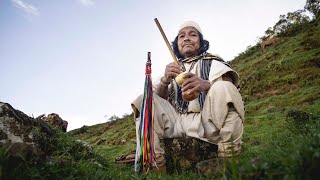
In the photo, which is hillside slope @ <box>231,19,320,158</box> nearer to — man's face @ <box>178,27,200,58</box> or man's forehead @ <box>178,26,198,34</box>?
man's face @ <box>178,27,200,58</box>

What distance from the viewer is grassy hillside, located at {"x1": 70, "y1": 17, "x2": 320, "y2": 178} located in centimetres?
124

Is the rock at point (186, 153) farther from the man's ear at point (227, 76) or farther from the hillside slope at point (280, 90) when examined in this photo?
the hillside slope at point (280, 90)

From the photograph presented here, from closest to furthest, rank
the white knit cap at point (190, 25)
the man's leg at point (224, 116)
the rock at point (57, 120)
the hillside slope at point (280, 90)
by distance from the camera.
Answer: the man's leg at point (224, 116) < the white knit cap at point (190, 25) < the rock at point (57, 120) < the hillside slope at point (280, 90)

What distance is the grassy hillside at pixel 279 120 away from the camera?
1243 millimetres

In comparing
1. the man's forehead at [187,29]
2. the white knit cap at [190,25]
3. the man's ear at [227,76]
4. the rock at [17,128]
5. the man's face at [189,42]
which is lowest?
the rock at [17,128]

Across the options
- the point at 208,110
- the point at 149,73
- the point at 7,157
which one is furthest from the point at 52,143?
the point at 7,157

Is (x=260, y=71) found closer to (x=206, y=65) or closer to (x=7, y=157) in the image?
(x=206, y=65)

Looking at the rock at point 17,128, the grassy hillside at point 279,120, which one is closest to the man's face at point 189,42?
the grassy hillside at point 279,120

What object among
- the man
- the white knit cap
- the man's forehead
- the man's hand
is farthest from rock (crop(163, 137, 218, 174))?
the white knit cap

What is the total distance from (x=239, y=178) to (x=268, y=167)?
0.44ft

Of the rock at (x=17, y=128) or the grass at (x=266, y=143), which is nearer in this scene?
the grass at (x=266, y=143)

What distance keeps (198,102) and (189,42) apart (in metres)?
0.99

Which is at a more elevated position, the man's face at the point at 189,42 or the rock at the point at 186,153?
the man's face at the point at 189,42

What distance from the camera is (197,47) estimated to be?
3787mm
